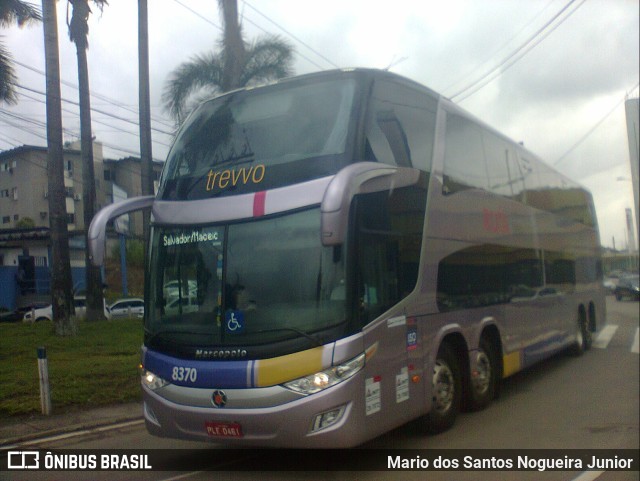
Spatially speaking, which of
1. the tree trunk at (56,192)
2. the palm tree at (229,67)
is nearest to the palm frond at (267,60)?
the palm tree at (229,67)

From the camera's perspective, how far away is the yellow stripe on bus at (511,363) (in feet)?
33.0

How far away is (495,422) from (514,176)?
4.66 meters

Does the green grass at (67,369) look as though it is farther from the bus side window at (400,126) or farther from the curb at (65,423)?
the bus side window at (400,126)

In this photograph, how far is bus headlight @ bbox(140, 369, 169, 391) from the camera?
670cm

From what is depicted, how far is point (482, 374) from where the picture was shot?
936 centimetres

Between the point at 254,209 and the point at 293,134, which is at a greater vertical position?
the point at 293,134

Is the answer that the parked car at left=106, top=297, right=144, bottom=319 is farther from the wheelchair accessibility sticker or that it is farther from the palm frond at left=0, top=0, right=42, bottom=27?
the wheelchair accessibility sticker

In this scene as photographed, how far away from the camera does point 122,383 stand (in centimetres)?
1184

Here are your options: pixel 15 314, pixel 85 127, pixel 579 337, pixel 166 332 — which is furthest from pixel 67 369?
pixel 579 337

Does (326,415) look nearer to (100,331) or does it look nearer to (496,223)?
(496,223)

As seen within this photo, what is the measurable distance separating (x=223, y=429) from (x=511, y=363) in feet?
→ 18.6

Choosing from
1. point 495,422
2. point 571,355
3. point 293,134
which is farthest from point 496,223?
point 571,355

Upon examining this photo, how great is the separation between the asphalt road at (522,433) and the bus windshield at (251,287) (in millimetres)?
1460

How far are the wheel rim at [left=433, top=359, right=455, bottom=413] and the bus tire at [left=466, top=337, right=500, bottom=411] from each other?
2.28 feet
